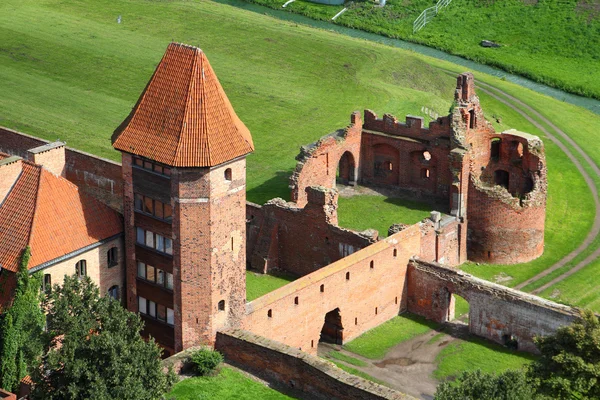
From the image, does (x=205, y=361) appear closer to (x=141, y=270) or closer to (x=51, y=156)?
(x=141, y=270)

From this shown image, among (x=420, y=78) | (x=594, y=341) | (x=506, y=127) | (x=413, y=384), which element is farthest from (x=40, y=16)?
(x=594, y=341)

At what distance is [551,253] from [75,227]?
35.1 meters

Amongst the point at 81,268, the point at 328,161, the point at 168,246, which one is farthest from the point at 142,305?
A: the point at 328,161

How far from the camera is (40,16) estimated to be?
13162 cm

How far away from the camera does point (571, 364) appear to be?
62.1 metres

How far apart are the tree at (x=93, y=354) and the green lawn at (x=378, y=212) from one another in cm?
2939

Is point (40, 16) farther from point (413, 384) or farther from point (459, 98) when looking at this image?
point (413, 384)

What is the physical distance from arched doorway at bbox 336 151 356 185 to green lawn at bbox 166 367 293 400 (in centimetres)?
3058

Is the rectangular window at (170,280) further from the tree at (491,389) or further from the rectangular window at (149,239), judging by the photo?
the tree at (491,389)

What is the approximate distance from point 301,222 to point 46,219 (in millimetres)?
19588

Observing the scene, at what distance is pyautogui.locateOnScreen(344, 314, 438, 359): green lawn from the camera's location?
7556 cm

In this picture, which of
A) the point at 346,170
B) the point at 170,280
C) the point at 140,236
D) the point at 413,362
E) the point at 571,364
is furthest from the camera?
the point at 346,170

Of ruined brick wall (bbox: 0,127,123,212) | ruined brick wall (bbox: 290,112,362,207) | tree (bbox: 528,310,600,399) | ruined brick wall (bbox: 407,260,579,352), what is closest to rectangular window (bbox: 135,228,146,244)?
ruined brick wall (bbox: 0,127,123,212)

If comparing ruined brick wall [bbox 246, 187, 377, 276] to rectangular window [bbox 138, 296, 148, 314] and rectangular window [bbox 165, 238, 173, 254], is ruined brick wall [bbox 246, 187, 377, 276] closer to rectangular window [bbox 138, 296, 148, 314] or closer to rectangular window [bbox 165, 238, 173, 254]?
rectangular window [bbox 138, 296, 148, 314]
